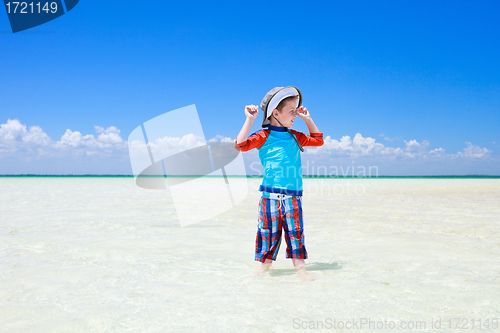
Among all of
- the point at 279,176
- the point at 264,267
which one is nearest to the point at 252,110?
the point at 279,176

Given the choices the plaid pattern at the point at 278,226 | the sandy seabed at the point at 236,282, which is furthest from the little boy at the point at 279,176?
the sandy seabed at the point at 236,282

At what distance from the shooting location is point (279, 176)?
247 cm

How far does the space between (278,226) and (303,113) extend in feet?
3.20

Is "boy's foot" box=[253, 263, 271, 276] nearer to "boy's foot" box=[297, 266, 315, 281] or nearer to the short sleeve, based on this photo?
"boy's foot" box=[297, 266, 315, 281]

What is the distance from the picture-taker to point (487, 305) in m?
1.95

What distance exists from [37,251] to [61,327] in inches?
81.8

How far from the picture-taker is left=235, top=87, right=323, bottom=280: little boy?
2461 millimetres

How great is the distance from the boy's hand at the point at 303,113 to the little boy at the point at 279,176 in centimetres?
7

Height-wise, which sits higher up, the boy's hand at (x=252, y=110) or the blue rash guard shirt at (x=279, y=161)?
the boy's hand at (x=252, y=110)

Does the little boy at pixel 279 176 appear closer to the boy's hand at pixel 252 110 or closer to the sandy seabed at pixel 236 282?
the boy's hand at pixel 252 110

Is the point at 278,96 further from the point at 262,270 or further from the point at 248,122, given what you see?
the point at 262,270

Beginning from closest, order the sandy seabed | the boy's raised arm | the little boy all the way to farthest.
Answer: the sandy seabed < the boy's raised arm < the little boy

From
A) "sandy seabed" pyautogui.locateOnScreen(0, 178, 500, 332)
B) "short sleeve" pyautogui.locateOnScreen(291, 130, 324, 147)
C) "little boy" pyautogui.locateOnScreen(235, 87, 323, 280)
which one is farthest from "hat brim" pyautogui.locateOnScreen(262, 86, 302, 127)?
"sandy seabed" pyautogui.locateOnScreen(0, 178, 500, 332)

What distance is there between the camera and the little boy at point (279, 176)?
2.46 m
